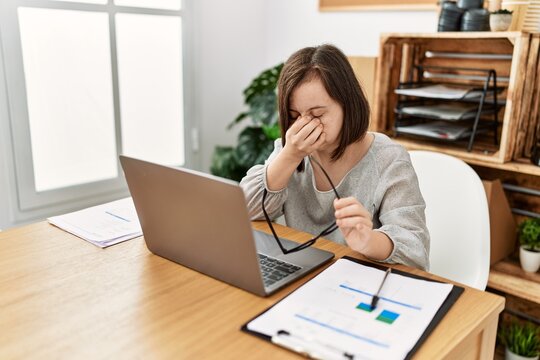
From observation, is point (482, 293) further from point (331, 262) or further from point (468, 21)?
point (468, 21)

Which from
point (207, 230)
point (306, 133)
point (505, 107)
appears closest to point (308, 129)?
point (306, 133)

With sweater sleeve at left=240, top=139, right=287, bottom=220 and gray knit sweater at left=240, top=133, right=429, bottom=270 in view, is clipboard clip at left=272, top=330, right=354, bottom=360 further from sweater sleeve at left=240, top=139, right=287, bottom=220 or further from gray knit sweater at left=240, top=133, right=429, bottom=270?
sweater sleeve at left=240, top=139, right=287, bottom=220

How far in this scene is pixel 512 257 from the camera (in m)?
1.85

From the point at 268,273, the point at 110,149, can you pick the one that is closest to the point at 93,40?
the point at 110,149

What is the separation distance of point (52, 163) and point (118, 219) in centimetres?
110

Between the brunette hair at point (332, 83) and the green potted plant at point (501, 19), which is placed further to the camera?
the green potted plant at point (501, 19)

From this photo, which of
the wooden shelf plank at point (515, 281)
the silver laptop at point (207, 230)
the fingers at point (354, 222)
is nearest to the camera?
the silver laptop at point (207, 230)

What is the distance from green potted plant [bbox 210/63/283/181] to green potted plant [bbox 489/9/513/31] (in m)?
1.04

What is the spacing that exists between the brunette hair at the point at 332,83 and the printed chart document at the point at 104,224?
438 mm

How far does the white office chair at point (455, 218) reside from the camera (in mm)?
1262

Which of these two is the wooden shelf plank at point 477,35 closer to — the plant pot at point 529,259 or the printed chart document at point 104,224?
the plant pot at point 529,259

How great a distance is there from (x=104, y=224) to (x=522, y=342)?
1.47m

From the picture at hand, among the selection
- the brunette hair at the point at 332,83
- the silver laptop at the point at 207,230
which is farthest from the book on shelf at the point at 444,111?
the silver laptop at the point at 207,230

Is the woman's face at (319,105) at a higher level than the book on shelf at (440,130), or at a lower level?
higher
